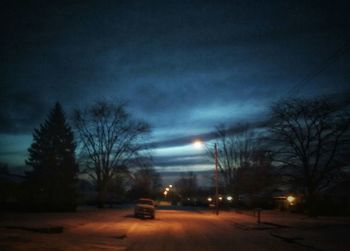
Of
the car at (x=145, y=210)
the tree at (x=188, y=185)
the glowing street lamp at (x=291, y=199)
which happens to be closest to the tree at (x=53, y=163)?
the car at (x=145, y=210)

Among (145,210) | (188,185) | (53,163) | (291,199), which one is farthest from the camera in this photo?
(188,185)

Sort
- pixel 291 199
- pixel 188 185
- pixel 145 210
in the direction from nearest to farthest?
pixel 145 210, pixel 291 199, pixel 188 185

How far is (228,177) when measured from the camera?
78.6 m

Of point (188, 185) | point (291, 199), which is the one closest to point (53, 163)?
point (291, 199)

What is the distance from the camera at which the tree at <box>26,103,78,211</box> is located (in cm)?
5431

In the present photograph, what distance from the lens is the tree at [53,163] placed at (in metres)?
54.3

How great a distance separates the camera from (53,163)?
5469cm

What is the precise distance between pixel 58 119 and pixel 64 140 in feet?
10.4

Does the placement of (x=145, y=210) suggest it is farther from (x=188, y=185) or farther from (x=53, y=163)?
(x=188, y=185)

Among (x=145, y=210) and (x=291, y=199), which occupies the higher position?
(x=291, y=199)

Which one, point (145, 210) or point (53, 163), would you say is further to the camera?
Result: point (53, 163)

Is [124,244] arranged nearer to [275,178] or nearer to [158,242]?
[158,242]

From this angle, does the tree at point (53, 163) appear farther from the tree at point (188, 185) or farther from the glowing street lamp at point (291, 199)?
the tree at point (188, 185)

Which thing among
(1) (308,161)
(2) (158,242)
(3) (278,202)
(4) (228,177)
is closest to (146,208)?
(1) (308,161)
